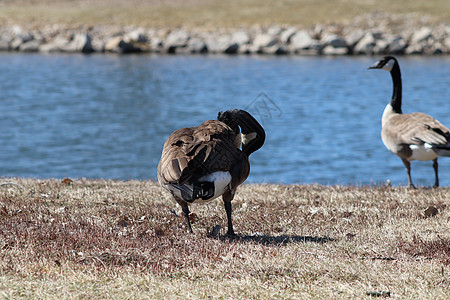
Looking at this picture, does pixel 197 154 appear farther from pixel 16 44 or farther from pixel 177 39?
pixel 16 44

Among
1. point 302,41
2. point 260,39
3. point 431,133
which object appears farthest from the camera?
→ point 260,39

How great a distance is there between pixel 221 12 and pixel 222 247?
84645mm

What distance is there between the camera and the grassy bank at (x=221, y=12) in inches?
3164

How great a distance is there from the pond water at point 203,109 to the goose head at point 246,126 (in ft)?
1.57

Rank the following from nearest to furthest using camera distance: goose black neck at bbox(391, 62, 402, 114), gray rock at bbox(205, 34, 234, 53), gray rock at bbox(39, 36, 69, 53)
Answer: goose black neck at bbox(391, 62, 402, 114), gray rock at bbox(205, 34, 234, 53), gray rock at bbox(39, 36, 69, 53)

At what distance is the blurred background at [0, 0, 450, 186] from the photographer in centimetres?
2555

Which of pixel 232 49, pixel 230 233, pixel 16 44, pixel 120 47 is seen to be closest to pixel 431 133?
pixel 230 233

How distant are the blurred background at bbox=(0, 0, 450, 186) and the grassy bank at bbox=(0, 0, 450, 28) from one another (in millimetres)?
299

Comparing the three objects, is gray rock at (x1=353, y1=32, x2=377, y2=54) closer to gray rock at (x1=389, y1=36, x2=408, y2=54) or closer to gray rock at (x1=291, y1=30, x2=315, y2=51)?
gray rock at (x1=389, y1=36, x2=408, y2=54)

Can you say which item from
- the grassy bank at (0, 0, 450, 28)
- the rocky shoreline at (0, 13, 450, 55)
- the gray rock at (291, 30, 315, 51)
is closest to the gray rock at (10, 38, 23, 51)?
the rocky shoreline at (0, 13, 450, 55)

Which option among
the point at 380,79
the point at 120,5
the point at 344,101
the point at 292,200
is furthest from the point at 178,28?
the point at 292,200

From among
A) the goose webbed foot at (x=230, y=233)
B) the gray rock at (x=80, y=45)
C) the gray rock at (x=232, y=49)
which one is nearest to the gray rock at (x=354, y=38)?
the gray rock at (x=232, y=49)

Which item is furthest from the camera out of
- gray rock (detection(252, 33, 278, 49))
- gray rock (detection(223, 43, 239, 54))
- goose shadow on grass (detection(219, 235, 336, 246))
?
gray rock (detection(223, 43, 239, 54))

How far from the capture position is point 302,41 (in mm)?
67625
